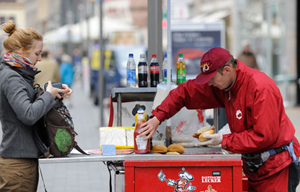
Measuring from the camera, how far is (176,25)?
498 inches

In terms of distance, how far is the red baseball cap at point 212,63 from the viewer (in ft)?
12.2

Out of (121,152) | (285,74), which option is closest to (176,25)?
(285,74)

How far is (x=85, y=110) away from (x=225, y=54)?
1461 cm

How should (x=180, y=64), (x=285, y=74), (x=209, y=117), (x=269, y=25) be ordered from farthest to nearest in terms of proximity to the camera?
(x=269, y=25) < (x=285, y=74) < (x=209, y=117) < (x=180, y=64)

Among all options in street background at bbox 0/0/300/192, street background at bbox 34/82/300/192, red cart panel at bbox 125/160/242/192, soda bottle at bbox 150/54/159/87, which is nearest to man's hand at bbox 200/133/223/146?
red cart panel at bbox 125/160/242/192

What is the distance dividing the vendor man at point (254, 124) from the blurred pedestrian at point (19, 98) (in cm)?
72

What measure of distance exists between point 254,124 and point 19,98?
1424 mm

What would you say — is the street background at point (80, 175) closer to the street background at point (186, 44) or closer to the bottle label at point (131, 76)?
the street background at point (186, 44)

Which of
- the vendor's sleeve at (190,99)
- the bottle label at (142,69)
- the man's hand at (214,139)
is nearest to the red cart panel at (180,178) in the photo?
the man's hand at (214,139)

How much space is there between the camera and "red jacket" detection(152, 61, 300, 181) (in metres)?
3.59

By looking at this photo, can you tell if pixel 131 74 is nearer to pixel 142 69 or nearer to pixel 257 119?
pixel 142 69

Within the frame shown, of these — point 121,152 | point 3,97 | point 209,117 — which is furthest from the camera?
point 209,117

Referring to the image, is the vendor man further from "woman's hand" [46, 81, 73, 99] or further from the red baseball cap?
"woman's hand" [46, 81, 73, 99]

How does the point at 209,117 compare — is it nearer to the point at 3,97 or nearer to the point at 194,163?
the point at 194,163
